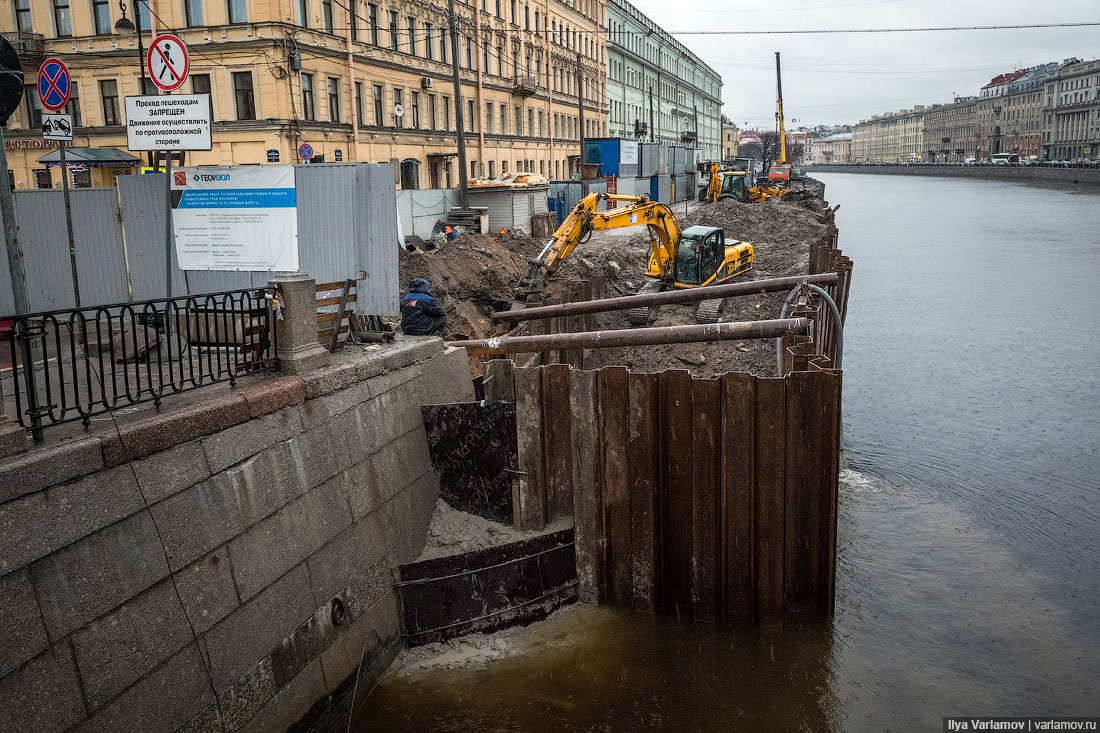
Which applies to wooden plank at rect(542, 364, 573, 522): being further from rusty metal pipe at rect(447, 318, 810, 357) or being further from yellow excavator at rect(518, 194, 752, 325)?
yellow excavator at rect(518, 194, 752, 325)

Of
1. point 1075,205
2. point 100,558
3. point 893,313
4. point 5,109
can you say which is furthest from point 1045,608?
point 1075,205

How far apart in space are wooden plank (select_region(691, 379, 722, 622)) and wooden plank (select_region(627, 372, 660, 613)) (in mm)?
358

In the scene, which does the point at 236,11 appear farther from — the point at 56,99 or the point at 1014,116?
the point at 1014,116

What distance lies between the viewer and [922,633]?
8.24 meters

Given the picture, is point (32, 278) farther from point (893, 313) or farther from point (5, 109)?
point (893, 313)

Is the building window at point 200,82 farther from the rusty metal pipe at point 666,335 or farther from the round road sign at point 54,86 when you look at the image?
the rusty metal pipe at point 666,335

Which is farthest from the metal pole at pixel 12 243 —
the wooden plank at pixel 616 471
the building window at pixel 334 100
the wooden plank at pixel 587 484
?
the building window at pixel 334 100

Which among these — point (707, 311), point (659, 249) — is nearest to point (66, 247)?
point (707, 311)

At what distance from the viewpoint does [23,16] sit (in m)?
33.8

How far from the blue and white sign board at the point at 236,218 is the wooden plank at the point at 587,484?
4051mm

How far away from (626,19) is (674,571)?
80.3 metres

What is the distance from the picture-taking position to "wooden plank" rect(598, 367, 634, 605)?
24.5 feet

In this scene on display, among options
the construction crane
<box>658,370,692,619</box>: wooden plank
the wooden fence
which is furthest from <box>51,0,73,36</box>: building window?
the construction crane

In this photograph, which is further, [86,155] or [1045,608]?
[86,155]
